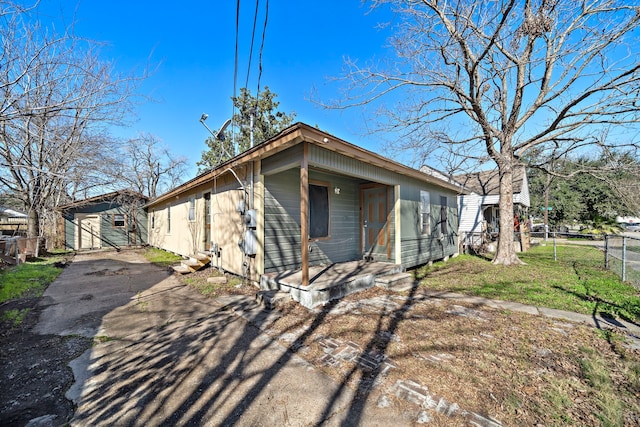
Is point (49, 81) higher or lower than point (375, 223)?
higher

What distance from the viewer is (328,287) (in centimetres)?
441

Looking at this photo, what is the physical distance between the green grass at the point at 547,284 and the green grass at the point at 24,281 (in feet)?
27.3

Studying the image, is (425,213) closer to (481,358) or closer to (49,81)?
(481,358)

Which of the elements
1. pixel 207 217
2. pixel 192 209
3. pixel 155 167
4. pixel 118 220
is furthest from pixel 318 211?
pixel 155 167

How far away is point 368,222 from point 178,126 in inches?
278

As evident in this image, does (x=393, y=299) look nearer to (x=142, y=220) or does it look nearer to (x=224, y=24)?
(x=224, y=24)

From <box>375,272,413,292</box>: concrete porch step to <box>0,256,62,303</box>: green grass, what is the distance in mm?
6859

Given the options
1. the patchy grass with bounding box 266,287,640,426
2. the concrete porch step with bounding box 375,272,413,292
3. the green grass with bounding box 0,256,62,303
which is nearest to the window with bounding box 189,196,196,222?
the green grass with bounding box 0,256,62,303

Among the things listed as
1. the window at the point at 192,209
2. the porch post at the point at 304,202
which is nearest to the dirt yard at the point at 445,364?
the porch post at the point at 304,202

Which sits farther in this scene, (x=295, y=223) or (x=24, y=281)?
(x=24, y=281)

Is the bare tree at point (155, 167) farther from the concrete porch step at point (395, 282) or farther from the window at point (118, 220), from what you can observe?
the concrete porch step at point (395, 282)

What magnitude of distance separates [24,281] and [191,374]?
266 inches

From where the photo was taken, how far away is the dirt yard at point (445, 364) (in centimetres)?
198

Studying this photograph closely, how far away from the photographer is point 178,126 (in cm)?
871
